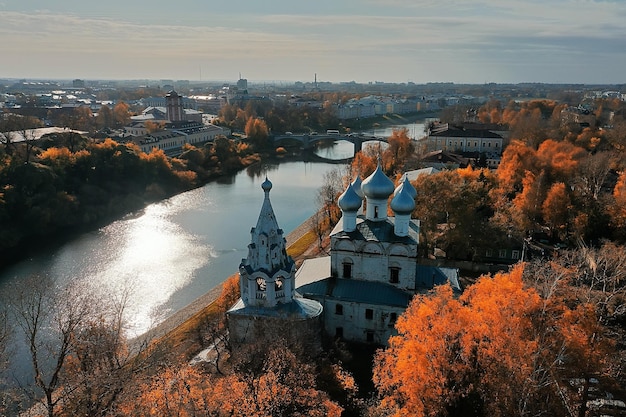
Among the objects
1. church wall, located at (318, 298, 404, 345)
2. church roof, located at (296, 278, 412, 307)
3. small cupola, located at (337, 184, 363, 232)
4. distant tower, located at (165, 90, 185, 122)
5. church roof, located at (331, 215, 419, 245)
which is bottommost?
church wall, located at (318, 298, 404, 345)

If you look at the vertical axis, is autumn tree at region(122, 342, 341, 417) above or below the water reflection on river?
above

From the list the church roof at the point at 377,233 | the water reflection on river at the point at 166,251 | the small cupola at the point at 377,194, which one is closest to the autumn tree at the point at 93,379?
the water reflection on river at the point at 166,251

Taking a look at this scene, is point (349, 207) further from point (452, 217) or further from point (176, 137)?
point (176, 137)

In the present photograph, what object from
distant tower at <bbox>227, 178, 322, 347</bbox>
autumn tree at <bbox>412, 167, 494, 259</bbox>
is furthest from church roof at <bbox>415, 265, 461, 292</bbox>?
autumn tree at <bbox>412, 167, 494, 259</bbox>

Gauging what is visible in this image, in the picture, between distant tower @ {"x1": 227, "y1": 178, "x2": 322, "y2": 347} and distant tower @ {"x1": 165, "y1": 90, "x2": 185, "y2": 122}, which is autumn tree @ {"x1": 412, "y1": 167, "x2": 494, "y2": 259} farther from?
distant tower @ {"x1": 165, "y1": 90, "x2": 185, "y2": 122}

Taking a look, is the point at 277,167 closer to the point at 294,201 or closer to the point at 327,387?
the point at 294,201
